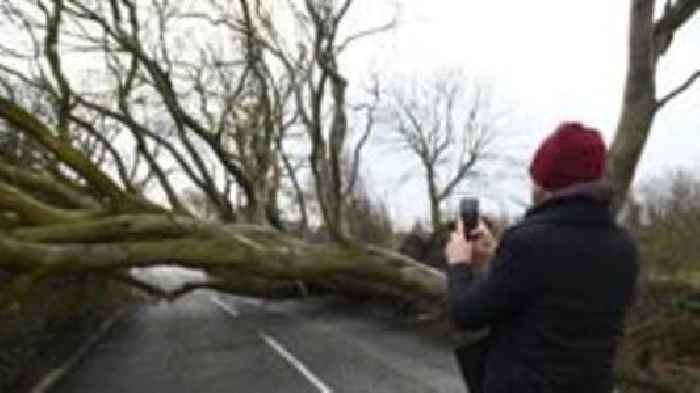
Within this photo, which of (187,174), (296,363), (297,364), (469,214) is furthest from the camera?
(187,174)

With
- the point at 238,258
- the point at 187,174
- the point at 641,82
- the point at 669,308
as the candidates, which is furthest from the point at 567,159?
the point at 187,174

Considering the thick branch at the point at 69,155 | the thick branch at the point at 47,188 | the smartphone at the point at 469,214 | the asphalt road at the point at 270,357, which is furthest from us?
the asphalt road at the point at 270,357

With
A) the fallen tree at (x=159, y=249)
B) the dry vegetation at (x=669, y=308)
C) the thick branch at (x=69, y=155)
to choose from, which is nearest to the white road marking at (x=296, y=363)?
the fallen tree at (x=159, y=249)

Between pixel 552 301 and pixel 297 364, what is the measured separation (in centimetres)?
1916

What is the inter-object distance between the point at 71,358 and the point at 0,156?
7.00m

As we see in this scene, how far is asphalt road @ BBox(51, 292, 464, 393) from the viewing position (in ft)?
67.3

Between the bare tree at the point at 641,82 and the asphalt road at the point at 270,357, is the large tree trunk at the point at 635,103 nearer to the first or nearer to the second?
the bare tree at the point at 641,82

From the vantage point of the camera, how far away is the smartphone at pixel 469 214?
17.5ft

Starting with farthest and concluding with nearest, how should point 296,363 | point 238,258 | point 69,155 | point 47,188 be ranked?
point 296,363 < point 47,188 < point 69,155 < point 238,258

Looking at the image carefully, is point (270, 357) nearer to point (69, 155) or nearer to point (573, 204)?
point (69, 155)

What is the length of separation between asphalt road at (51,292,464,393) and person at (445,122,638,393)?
13.6 meters

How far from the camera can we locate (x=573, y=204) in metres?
4.82

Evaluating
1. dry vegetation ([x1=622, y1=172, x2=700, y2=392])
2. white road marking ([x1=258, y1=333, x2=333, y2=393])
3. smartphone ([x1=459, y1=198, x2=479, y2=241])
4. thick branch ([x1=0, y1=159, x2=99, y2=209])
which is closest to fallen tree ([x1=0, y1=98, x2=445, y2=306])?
thick branch ([x1=0, y1=159, x2=99, y2=209])

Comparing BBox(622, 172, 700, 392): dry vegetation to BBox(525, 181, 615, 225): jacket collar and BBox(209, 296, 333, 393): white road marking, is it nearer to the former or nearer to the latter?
BBox(209, 296, 333, 393): white road marking
